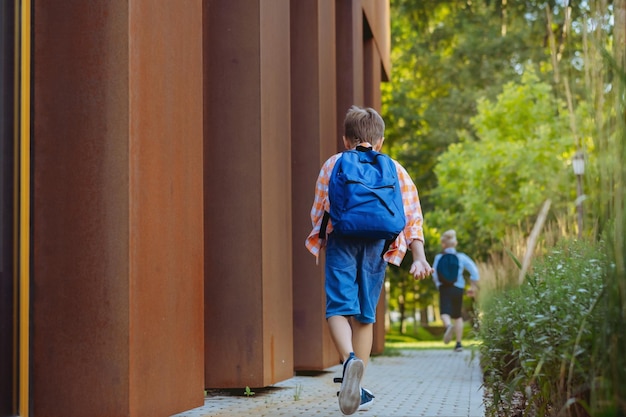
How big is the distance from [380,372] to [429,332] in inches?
1012

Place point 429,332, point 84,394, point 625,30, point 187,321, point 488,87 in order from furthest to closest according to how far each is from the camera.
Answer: point 429,332 → point 488,87 → point 187,321 → point 84,394 → point 625,30

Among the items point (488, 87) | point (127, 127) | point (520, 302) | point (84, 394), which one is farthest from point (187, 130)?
point (488, 87)

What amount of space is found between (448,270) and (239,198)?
8.33 metres

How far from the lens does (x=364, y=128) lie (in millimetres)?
5934

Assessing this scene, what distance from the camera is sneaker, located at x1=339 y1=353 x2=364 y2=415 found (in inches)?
199

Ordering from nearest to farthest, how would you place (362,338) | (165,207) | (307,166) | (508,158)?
1. (165,207)
2. (362,338)
3. (307,166)
4. (508,158)

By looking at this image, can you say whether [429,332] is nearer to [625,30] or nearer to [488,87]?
[488,87]

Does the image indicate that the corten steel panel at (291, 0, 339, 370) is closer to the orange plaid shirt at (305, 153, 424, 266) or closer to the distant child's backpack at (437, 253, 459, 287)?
the orange plaid shirt at (305, 153, 424, 266)

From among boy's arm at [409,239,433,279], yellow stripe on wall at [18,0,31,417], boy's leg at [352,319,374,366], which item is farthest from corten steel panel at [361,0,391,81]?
yellow stripe on wall at [18,0,31,417]

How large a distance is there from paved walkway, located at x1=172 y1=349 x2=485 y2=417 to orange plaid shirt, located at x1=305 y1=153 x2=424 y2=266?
0.90 meters

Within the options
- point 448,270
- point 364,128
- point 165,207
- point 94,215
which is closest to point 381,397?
point 364,128

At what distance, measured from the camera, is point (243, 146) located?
6.98 metres

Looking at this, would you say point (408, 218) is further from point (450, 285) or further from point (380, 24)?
point (380, 24)

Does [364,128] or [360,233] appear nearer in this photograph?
[360,233]
